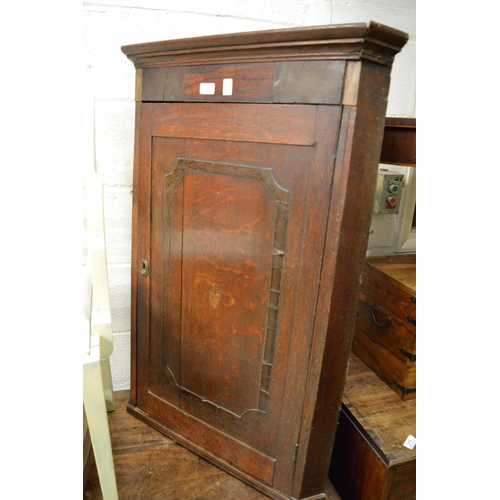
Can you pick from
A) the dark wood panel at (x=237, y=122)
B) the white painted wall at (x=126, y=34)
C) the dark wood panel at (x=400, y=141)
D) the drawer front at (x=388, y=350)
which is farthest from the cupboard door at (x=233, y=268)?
the drawer front at (x=388, y=350)

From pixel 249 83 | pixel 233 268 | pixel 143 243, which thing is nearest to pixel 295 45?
pixel 249 83

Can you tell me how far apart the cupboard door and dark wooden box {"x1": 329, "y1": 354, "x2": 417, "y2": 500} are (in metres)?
0.25

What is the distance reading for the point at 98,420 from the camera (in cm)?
78

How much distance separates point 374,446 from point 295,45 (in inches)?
36.5

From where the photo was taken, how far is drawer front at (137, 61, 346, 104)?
737mm

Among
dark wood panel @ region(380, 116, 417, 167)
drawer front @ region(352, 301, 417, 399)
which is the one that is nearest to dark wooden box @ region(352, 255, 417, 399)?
drawer front @ region(352, 301, 417, 399)

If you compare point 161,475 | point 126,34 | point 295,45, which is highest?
point 126,34

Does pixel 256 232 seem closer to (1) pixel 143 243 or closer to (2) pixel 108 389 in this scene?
(1) pixel 143 243

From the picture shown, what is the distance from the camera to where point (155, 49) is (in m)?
0.94

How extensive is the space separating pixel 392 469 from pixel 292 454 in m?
0.27

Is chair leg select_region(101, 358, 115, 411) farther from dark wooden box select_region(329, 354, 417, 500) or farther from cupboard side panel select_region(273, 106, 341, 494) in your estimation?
dark wooden box select_region(329, 354, 417, 500)

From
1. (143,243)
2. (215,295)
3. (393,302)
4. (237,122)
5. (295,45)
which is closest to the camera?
(295,45)

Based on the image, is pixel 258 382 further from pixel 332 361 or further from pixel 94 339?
pixel 94 339

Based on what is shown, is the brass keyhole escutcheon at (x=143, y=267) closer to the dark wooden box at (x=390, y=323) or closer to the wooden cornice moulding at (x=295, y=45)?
the wooden cornice moulding at (x=295, y=45)
